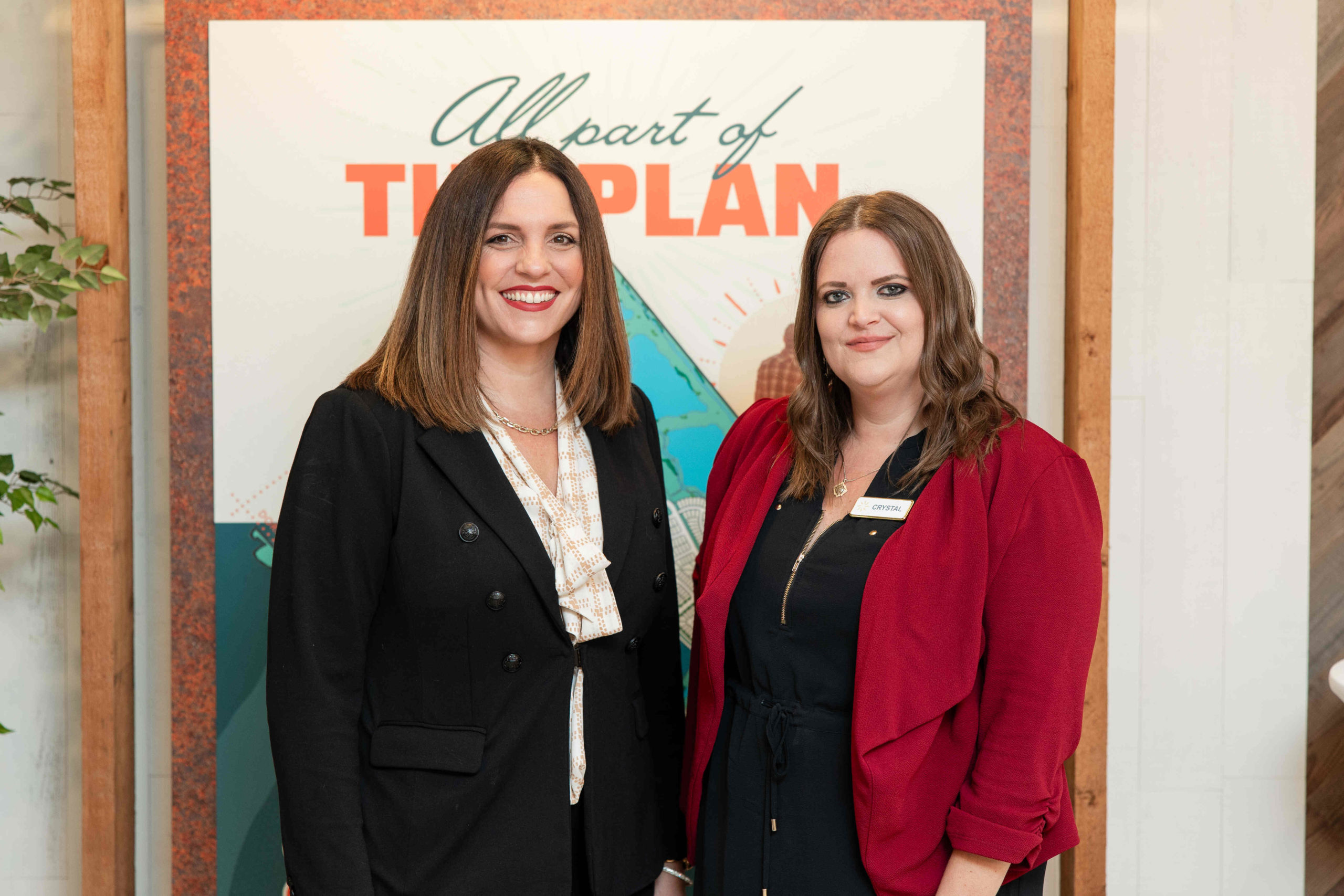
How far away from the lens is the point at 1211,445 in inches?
95.1

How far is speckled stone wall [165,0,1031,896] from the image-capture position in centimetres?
228

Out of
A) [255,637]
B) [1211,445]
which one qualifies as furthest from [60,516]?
[1211,445]

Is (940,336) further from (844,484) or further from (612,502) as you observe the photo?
(612,502)

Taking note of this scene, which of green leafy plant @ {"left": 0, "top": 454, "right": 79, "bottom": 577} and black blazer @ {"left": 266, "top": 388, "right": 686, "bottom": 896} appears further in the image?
green leafy plant @ {"left": 0, "top": 454, "right": 79, "bottom": 577}

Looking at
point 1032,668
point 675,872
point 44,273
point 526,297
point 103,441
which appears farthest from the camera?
point 103,441

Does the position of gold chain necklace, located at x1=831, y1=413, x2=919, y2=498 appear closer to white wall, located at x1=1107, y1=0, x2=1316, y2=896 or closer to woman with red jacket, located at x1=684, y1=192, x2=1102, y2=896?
woman with red jacket, located at x1=684, y1=192, x2=1102, y2=896

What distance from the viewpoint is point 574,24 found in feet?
7.52

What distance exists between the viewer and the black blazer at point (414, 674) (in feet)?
4.85

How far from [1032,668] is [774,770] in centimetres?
44

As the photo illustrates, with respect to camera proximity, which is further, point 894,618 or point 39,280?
point 39,280

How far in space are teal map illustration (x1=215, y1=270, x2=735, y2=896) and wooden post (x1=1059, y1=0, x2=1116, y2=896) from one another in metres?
0.86

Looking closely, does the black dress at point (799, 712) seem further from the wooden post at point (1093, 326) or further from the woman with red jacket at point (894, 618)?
the wooden post at point (1093, 326)

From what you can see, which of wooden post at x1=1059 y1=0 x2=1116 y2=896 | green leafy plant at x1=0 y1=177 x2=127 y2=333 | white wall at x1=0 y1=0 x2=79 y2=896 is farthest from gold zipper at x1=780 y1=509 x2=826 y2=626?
white wall at x1=0 y1=0 x2=79 y2=896

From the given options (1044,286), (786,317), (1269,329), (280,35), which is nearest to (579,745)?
(786,317)
